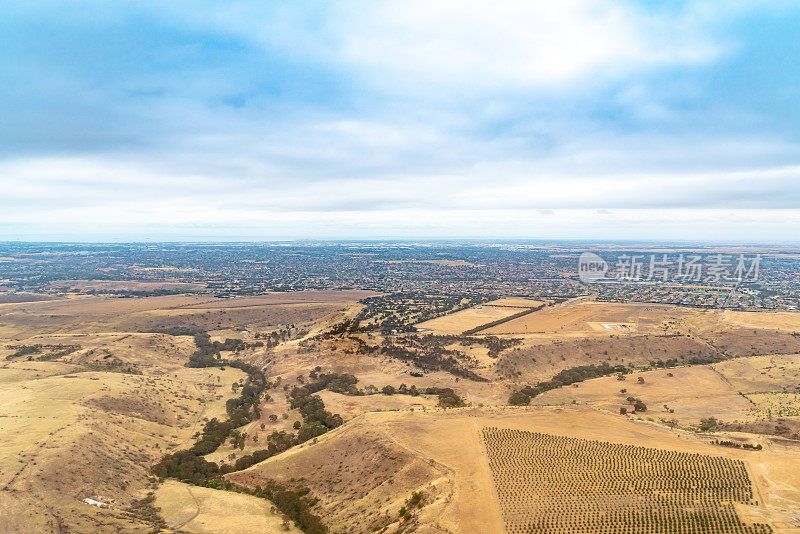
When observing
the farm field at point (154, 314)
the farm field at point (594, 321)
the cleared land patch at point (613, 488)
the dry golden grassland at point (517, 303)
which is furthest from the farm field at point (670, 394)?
the farm field at point (154, 314)

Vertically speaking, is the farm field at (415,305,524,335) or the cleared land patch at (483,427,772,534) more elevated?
the cleared land patch at (483,427,772,534)

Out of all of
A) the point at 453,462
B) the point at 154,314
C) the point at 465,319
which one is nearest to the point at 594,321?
the point at 465,319

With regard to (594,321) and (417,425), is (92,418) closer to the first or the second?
(417,425)

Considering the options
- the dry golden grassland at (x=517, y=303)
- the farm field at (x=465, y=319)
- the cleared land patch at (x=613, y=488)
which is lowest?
the farm field at (x=465, y=319)

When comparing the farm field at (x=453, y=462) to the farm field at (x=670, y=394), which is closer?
the farm field at (x=453, y=462)

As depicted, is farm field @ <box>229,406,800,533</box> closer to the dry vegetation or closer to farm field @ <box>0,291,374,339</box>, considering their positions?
the dry vegetation

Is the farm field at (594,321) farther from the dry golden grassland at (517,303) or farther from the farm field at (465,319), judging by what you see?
the dry golden grassland at (517,303)

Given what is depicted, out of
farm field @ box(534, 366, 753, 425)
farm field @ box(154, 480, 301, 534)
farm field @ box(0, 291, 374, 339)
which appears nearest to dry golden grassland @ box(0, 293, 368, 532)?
farm field @ box(154, 480, 301, 534)
